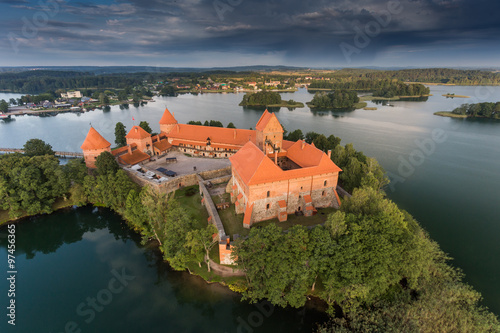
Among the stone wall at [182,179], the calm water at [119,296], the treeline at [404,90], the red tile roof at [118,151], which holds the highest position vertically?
the treeline at [404,90]

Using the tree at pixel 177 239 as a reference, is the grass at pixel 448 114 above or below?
above

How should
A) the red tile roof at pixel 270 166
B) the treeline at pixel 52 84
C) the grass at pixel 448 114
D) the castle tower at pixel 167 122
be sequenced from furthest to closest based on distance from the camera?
1. the treeline at pixel 52 84
2. the grass at pixel 448 114
3. the castle tower at pixel 167 122
4. the red tile roof at pixel 270 166

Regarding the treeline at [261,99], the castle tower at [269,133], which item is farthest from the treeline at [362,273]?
the treeline at [261,99]

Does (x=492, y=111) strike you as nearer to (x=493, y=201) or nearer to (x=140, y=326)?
(x=493, y=201)

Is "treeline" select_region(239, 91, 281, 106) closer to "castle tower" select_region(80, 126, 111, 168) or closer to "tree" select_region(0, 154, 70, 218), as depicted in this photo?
"castle tower" select_region(80, 126, 111, 168)

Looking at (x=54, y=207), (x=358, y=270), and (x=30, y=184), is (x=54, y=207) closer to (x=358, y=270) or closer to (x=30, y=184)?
(x=30, y=184)

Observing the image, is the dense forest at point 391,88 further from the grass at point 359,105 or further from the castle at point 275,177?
the castle at point 275,177

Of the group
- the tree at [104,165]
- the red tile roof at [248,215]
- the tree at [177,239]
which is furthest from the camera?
A: the tree at [104,165]

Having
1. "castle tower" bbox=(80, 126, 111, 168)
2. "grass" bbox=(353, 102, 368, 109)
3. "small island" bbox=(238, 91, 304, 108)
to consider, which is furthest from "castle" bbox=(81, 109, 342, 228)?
"grass" bbox=(353, 102, 368, 109)
